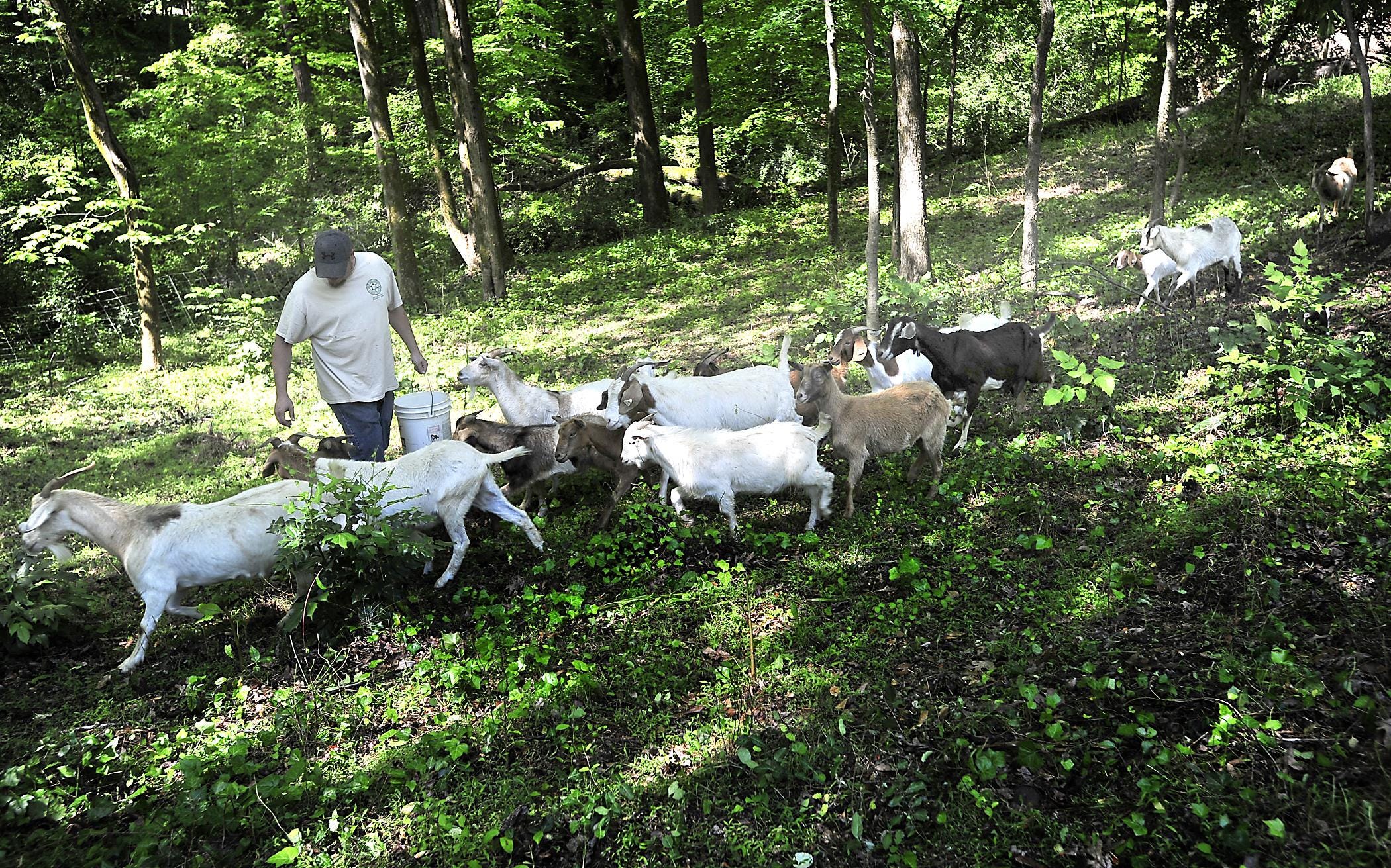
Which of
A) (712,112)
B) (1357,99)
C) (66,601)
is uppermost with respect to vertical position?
(712,112)

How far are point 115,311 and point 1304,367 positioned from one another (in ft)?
64.0

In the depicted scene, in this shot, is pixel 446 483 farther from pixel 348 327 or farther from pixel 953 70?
pixel 953 70

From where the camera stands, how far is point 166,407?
11.6m

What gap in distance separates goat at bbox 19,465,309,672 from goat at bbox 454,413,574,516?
5.62 ft

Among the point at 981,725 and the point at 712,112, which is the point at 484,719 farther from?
the point at 712,112

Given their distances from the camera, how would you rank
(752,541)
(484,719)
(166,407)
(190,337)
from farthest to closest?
1. (190,337)
2. (166,407)
3. (752,541)
4. (484,719)

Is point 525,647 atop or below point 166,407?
below

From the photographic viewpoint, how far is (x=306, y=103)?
17172 mm

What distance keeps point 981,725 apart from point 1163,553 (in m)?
2.05

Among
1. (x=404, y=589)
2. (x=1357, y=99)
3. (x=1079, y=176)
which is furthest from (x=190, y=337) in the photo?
(x=1357, y=99)

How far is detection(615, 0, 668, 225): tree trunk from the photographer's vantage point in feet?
62.4

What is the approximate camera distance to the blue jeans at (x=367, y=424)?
643 centimetres

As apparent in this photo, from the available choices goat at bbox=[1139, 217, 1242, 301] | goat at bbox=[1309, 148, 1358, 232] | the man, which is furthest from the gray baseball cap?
goat at bbox=[1309, 148, 1358, 232]

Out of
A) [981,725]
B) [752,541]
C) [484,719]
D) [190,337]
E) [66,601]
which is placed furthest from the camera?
[190,337]
